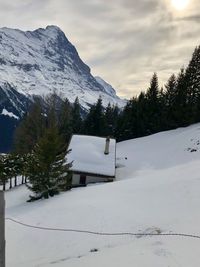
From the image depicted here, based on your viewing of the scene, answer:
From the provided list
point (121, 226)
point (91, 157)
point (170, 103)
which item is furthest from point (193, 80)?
point (121, 226)

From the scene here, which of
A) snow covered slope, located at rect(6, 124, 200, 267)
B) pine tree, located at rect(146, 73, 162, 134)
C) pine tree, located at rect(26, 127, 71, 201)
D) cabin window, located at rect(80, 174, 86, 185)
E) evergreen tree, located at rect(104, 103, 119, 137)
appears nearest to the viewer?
snow covered slope, located at rect(6, 124, 200, 267)

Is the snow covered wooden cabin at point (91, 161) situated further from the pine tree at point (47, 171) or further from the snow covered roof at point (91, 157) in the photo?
the pine tree at point (47, 171)

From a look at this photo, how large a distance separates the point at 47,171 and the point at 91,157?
12.5 m

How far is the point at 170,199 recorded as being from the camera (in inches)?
830

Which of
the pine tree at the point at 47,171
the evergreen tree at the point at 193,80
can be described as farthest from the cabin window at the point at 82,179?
the evergreen tree at the point at 193,80

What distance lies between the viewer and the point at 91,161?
43219 millimetres

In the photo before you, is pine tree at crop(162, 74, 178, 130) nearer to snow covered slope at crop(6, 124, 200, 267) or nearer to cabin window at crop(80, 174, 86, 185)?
cabin window at crop(80, 174, 86, 185)

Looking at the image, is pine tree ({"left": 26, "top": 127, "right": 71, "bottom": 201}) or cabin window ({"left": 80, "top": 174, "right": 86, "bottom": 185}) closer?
pine tree ({"left": 26, "top": 127, "right": 71, "bottom": 201})

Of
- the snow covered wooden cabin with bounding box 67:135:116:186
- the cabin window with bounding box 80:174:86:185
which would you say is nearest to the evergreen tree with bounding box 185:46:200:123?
the snow covered wooden cabin with bounding box 67:135:116:186

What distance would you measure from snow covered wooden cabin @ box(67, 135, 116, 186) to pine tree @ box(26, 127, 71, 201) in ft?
27.7

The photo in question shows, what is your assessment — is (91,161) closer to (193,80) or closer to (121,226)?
(121,226)

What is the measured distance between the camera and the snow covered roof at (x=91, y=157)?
137ft

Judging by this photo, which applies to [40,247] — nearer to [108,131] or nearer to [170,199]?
[170,199]

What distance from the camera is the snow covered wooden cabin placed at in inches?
1628
